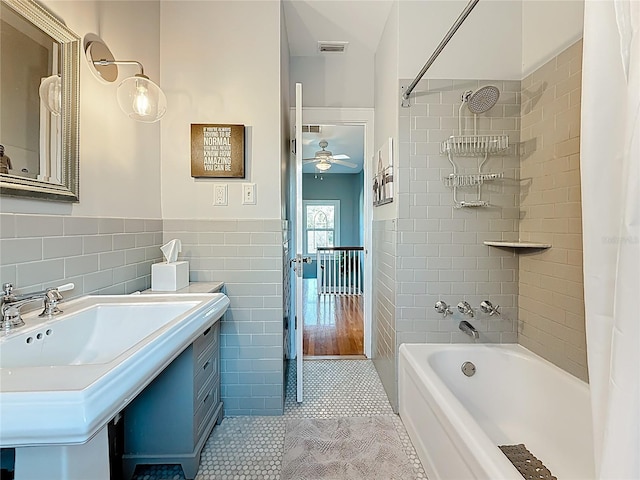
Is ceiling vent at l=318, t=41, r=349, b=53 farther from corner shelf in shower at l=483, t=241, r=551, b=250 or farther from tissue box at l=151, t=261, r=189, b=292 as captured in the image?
tissue box at l=151, t=261, r=189, b=292

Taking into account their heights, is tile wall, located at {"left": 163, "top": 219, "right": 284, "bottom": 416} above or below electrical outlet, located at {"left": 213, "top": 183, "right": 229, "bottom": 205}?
below

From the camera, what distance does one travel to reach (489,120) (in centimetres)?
192

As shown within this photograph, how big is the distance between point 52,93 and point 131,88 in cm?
38

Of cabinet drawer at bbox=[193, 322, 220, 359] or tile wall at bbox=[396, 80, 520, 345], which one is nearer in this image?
cabinet drawer at bbox=[193, 322, 220, 359]

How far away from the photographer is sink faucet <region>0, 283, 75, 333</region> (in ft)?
2.90

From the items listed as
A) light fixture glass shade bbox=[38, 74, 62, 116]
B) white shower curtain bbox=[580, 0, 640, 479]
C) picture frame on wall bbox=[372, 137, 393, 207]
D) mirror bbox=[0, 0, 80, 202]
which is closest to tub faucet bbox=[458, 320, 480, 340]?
picture frame on wall bbox=[372, 137, 393, 207]

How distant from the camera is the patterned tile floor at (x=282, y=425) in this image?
151 cm

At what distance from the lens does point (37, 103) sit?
1067 mm

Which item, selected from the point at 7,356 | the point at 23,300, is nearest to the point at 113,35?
the point at 23,300

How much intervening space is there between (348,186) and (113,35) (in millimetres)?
6637

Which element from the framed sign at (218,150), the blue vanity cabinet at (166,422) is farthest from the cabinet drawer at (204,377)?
the framed sign at (218,150)

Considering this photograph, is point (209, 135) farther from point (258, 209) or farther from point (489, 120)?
point (489, 120)

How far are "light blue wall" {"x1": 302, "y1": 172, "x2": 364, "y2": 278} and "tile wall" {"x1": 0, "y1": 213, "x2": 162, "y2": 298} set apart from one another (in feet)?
20.2

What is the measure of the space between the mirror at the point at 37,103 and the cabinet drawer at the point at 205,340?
802 mm
